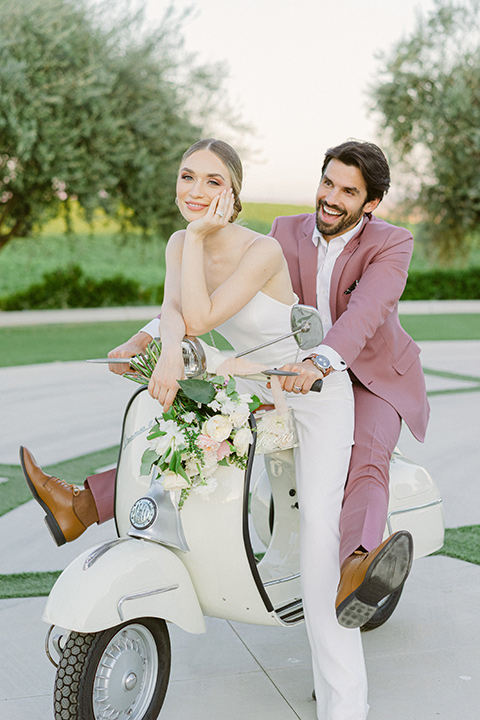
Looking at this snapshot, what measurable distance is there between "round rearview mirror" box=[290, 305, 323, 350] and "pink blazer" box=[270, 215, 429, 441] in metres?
0.45

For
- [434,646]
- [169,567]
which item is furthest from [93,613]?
[434,646]

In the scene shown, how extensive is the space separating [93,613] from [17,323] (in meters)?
14.2

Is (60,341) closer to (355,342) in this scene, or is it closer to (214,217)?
(355,342)

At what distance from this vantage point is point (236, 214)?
2.27 m

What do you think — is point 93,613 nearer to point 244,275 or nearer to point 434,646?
point 244,275

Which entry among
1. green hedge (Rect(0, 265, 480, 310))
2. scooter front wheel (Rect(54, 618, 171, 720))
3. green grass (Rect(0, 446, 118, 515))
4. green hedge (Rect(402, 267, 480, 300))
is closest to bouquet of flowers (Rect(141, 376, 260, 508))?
scooter front wheel (Rect(54, 618, 171, 720))

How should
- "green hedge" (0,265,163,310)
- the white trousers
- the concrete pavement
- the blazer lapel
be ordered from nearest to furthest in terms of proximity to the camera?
the white trousers
the concrete pavement
the blazer lapel
"green hedge" (0,265,163,310)

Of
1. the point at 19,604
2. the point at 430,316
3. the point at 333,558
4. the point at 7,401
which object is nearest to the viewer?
the point at 333,558

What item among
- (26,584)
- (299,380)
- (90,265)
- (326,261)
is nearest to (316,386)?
(299,380)

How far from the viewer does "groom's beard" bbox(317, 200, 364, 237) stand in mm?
2517

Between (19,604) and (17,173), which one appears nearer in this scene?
(19,604)

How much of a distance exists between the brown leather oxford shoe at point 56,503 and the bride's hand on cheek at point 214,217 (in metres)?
0.87

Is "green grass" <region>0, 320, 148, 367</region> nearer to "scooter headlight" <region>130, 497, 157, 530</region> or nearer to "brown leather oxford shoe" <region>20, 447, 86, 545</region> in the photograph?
"brown leather oxford shoe" <region>20, 447, 86, 545</region>

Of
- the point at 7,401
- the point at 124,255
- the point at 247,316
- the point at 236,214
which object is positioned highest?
the point at 236,214
